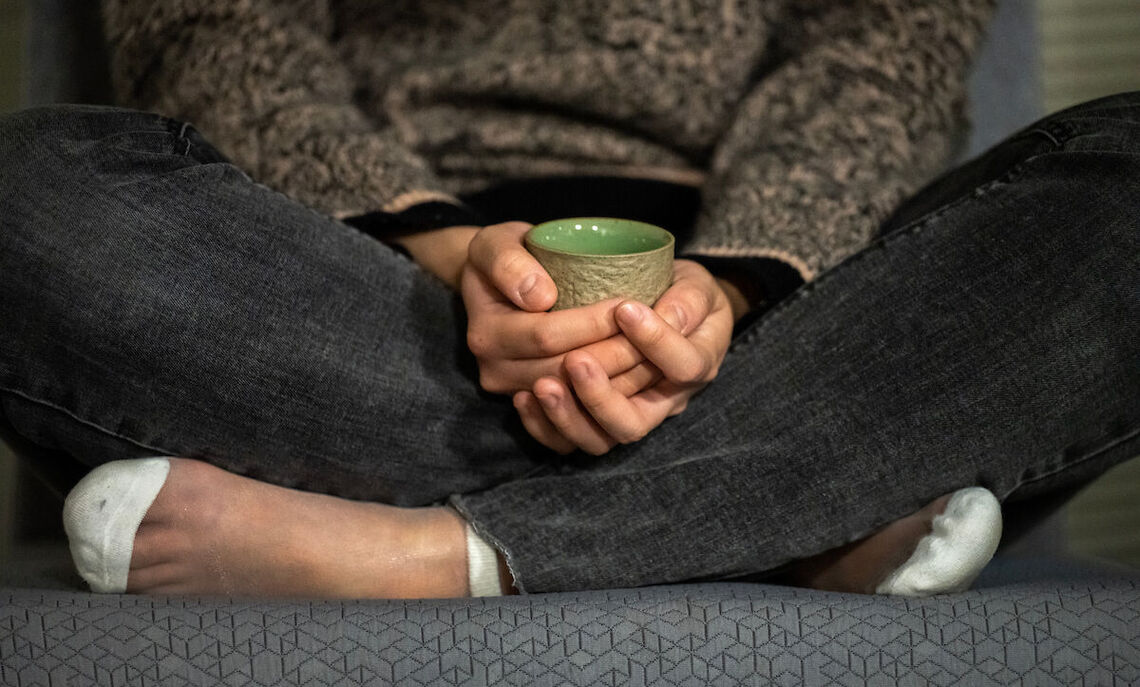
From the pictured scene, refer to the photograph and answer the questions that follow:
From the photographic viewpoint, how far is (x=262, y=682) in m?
0.52

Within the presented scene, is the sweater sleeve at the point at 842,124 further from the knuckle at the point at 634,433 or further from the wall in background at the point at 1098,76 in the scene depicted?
the wall in background at the point at 1098,76

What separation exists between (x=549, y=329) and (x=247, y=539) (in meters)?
0.24

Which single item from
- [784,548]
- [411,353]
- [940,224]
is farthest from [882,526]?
[411,353]

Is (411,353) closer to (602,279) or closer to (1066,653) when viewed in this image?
(602,279)

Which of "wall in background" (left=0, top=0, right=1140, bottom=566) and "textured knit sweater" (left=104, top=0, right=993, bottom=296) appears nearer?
"textured knit sweater" (left=104, top=0, right=993, bottom=296)

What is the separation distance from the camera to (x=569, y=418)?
0.61 m

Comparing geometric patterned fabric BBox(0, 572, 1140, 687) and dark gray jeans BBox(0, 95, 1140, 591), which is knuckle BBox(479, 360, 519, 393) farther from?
geometric patterned fabric BBox(0, 572, 1140, 687)

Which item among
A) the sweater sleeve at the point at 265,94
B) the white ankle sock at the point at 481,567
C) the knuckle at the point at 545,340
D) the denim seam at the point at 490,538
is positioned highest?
the sweater sleeve at the point at 265,94

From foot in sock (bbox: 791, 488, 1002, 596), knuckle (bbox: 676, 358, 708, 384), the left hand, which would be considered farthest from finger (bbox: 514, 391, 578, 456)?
foot in sock (bbox: 791, 488, 1002, 596)

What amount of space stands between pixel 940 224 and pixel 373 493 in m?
0.44

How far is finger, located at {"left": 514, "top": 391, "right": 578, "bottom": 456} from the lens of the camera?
637 millimetres

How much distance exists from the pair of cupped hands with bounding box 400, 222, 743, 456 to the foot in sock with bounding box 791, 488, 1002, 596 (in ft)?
0.52

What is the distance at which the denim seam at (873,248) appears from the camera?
0.67 m

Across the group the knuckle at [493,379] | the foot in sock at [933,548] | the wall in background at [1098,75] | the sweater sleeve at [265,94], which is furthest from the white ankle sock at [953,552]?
the wall in background at [1098,75]
